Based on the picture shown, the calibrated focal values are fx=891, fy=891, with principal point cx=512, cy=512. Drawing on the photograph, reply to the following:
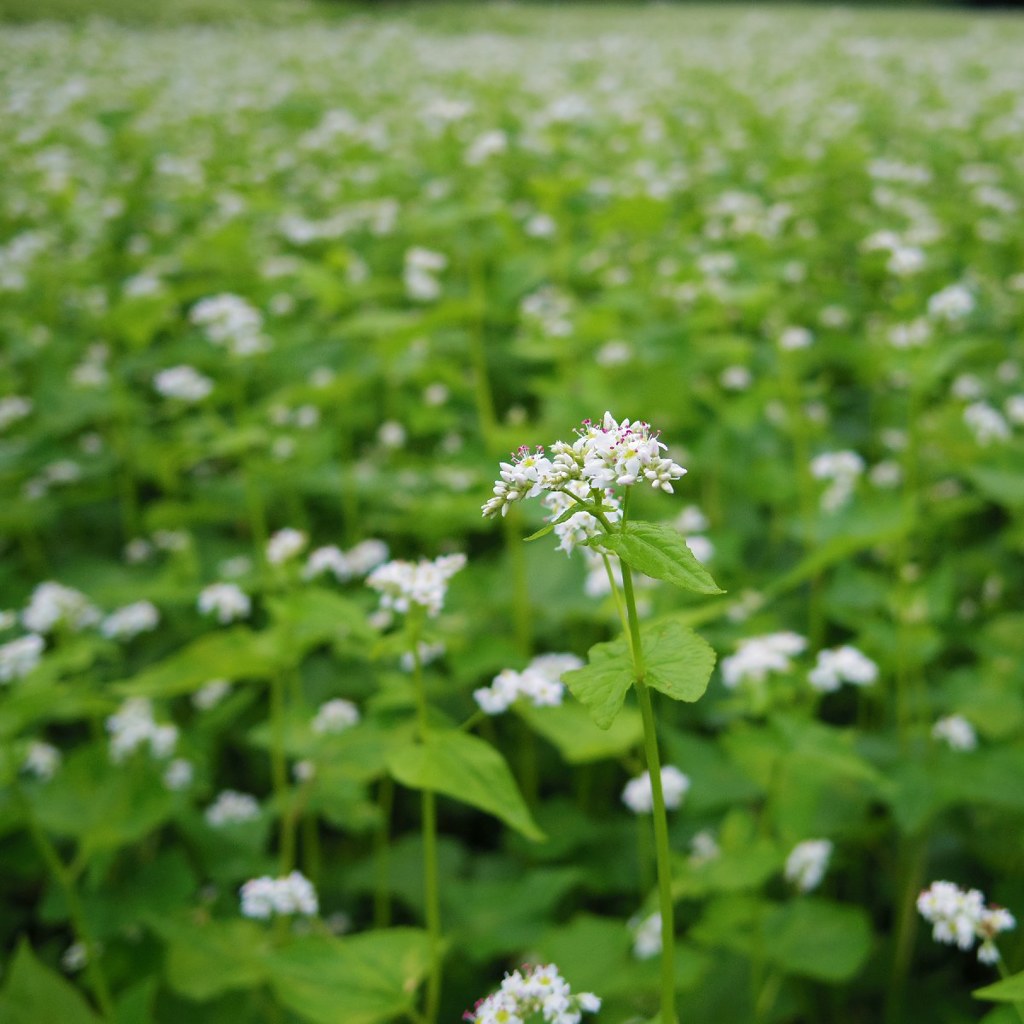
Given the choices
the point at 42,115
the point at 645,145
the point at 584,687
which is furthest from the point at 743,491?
the point at 42,115

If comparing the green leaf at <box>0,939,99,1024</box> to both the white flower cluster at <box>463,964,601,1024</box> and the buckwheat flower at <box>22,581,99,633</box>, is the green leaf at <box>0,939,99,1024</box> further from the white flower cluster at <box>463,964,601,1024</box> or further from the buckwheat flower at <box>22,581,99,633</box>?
the white flower cluster at <box>463,964,601,1024</box>

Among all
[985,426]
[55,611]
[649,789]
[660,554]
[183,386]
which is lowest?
[649,789]

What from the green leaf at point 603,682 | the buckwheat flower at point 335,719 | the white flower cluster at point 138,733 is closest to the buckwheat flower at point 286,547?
the buckwheat flower at point 335,719

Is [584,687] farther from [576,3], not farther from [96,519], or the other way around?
[576,3]

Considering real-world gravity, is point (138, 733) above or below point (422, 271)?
below

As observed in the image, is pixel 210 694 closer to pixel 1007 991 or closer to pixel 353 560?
pixel 353 560

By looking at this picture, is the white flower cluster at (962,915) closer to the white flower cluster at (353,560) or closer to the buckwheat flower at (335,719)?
the buckwheat flower at (335,719)

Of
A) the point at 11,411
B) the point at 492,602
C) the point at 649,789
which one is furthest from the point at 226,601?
the point at 11,411
